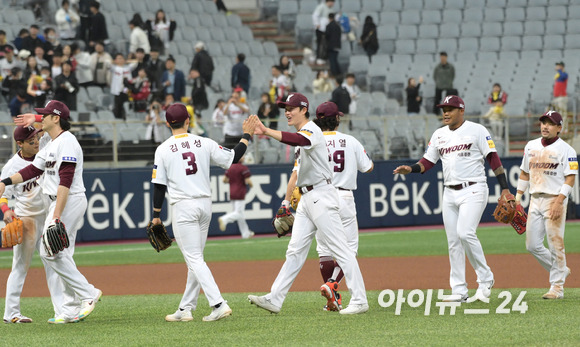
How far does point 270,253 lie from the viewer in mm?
17562

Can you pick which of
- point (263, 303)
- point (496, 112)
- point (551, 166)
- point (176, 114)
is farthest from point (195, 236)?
point (496, 112)

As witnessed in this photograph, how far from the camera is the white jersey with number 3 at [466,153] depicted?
32.6 ft

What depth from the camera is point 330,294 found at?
9.38 metres

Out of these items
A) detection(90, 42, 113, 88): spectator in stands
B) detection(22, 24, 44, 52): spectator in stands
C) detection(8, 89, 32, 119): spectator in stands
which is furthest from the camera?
detection(90, 42, 113, 88): spectator in stands

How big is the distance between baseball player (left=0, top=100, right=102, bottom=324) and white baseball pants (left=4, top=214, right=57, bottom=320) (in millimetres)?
408

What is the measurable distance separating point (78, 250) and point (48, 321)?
33.2ft

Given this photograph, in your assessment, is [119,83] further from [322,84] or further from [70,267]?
[70,267]

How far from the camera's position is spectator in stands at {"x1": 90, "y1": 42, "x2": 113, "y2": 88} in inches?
908

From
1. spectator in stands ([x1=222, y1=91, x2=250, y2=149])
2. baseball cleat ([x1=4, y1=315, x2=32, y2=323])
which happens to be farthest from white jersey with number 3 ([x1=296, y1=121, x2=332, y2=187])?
spectator in stands ([x1=222, y1=91, x2=250, y2=149])

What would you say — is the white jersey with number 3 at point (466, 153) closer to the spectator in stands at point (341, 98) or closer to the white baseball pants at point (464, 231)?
the white baseball pants at point (464, 231)

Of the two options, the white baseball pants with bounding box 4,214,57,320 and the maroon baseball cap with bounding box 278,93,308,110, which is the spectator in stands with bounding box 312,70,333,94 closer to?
the maroon baseball cap with bounding box 278,93,308,110

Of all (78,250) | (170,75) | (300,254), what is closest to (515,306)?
(300,254)

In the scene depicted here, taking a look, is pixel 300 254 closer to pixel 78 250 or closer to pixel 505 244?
pixel 505 244

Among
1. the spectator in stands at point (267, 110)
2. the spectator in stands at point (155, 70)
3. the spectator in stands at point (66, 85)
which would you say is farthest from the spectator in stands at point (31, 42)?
the spectator in stands at point (267, 110)
